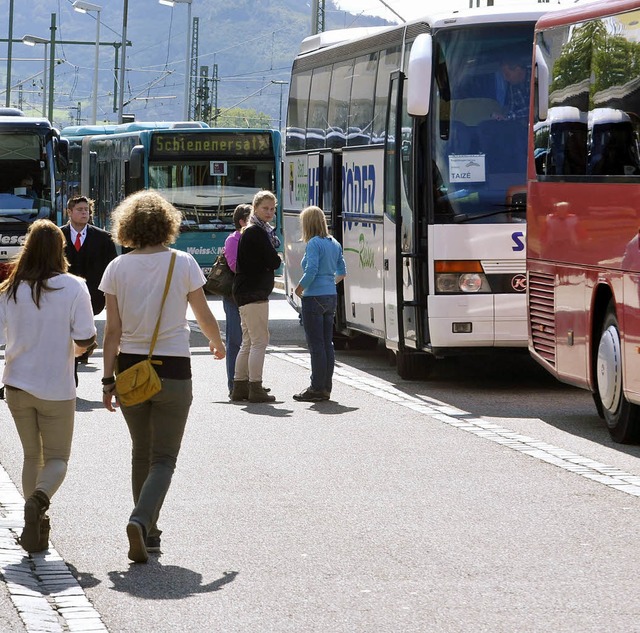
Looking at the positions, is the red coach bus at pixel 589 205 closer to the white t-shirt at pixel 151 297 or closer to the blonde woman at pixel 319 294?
the blonde woman at pixel 319 294

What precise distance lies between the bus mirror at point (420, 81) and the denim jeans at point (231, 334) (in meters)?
2.34

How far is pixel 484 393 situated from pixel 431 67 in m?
3.01

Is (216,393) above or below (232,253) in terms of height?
below

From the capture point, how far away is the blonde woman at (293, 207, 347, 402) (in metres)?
15.3

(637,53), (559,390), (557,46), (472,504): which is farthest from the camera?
(559,390)

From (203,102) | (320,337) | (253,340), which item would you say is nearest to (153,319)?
(253,340)

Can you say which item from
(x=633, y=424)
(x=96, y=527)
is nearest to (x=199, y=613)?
(x=96, y=527)

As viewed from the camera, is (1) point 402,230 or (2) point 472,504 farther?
(1) point 402,230

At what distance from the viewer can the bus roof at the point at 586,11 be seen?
12.3 metres

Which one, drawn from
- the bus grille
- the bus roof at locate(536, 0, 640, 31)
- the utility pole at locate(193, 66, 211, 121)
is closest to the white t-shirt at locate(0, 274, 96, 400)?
the bus roof at locate(536, 0, 640, 31)

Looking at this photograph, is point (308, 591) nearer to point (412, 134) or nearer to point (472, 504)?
point (472, 504)

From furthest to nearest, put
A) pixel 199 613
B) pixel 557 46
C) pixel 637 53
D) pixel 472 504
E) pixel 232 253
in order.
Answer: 1. pixel 232 253
2. pixel 557 46
3. pixel 637 53
4. pixel 472 504
5. pixel 199 613

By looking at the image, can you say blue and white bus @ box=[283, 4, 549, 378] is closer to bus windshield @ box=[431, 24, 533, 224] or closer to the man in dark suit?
bus windshield @ box=[431, 24, 533, 224]

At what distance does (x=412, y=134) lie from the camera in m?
16.3
